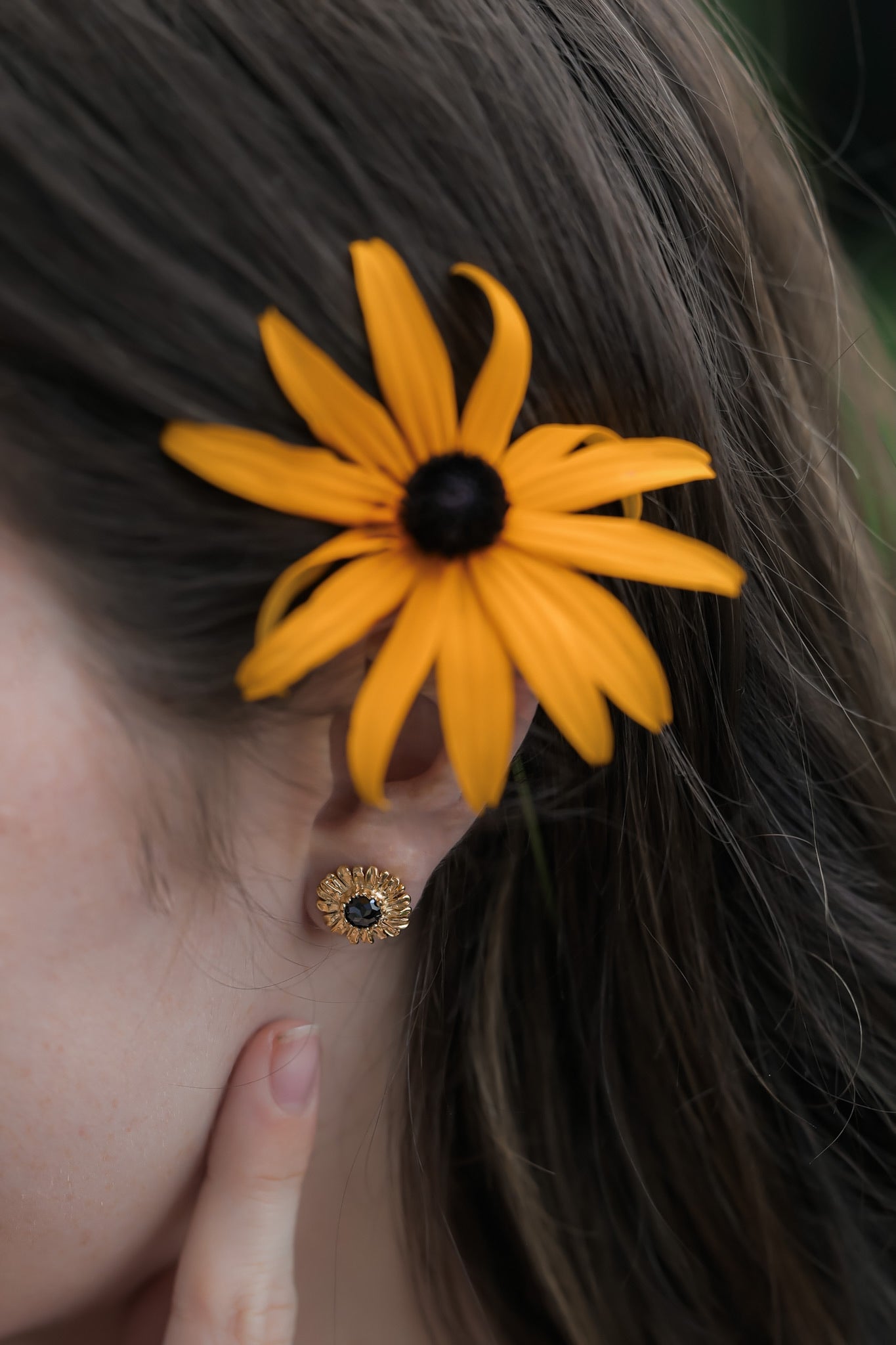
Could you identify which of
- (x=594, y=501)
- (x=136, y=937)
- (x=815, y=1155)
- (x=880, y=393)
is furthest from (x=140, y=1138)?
(x=880, y=393)

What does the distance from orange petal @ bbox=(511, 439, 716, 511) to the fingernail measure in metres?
0.42

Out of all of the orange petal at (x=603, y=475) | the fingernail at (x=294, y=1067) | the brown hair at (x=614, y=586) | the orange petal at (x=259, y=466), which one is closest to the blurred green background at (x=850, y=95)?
the brown hair at (x=614, y=586)

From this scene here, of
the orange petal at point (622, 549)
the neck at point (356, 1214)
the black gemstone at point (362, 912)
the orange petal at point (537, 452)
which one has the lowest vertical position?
the neck at point (356, 1214)

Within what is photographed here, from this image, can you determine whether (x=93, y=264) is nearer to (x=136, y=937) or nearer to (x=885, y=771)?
(x=136, y=937)

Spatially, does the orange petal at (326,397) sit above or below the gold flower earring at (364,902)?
above

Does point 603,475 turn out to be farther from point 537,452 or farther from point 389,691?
point 389,691

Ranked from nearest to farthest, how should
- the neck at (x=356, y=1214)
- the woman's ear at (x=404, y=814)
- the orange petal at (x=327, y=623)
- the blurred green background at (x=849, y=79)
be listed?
1. the orange petal at (x=327, y=623)
2. the woman's ear at (x=404, y=814)
3. the neck at (x=356, y=1214)
4. the blurred green background at (x=849, y=79)

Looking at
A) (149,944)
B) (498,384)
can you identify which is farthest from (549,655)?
(149,944)

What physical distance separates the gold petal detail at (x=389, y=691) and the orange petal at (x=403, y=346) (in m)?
0.10

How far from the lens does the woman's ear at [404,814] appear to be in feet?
2.11

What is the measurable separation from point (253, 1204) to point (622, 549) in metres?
0.54

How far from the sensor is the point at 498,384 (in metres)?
0.55

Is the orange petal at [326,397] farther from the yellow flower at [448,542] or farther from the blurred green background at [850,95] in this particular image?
the blurred green background at [850,95]

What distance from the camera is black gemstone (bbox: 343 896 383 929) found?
0.67 m
